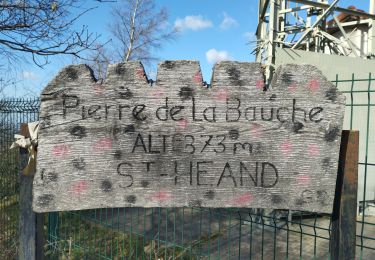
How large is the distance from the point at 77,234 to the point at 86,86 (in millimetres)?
3455

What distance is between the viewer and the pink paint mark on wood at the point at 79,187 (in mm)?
1707

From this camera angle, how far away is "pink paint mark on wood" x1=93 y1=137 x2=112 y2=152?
1.67 m

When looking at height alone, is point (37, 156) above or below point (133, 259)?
above

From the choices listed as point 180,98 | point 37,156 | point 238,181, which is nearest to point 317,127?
point 238,181

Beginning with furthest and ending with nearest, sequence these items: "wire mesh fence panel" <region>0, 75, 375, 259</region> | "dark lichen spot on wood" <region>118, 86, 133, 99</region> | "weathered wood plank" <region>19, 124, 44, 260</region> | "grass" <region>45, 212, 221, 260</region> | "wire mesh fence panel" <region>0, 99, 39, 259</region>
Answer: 1. "wire mesh fence panel" <region>0, 99, 39, 259</region>
2. "wire mesh fence panel" <region>0, 75, 375, 259</region>
3. "grass" <region>45, 212, 221, 260</region>
4. "weathered wood plank" <region>19, 124, 44, 260</region>
5. "dark lichen spot on wood" <region>118, 86, 133, 99</region>

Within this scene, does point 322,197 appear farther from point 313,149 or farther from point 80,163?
point 80,163

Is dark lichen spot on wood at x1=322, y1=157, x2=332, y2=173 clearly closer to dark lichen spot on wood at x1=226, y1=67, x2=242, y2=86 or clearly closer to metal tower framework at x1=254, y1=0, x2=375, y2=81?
dark lichen spot on wood at x1=226, y1=67, x2=242, y2=86

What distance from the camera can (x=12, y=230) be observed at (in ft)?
15.4

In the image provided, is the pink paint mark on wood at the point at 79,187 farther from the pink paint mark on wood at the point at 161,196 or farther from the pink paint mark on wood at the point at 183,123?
the pink paint mark on wood at the point at 183,123

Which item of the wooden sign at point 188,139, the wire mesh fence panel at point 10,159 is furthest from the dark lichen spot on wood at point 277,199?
the wire mesh fence panel at point 10,159

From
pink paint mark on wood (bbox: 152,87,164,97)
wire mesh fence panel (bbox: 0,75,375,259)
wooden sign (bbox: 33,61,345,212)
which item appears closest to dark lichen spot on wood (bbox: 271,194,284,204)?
wooden sign (bbox: 33,61,345,212)

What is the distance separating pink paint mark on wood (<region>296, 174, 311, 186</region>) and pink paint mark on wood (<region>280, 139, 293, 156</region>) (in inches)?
4.4

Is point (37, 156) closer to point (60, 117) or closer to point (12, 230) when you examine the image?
point (60, 117)

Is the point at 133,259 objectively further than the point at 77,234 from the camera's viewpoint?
No
